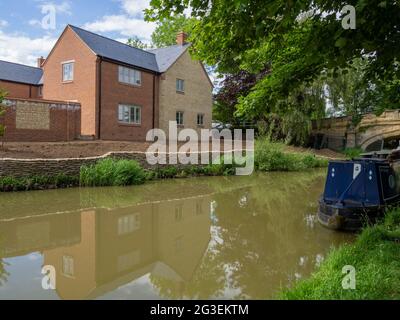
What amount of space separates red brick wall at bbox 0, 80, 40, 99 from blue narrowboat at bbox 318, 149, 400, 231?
2612 cm

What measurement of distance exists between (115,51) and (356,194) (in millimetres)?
20467

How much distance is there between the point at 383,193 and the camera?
859 centimetres

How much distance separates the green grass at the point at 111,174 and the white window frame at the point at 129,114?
30.6 ft

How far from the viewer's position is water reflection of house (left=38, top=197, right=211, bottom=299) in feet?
17.5

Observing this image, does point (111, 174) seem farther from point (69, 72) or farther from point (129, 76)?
point (69, 72)

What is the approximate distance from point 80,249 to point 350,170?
6.37 metres

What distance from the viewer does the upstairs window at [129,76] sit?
2420 cm

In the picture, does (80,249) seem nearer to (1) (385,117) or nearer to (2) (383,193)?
(2) (383,193)

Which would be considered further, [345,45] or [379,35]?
[379,35]

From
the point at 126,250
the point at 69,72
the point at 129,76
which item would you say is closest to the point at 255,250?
the point at 126,250

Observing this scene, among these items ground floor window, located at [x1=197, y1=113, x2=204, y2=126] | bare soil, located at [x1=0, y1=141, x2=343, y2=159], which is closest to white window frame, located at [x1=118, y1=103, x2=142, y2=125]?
bare soil, located at [x1=0, y1=141, x2=343, y2=159]

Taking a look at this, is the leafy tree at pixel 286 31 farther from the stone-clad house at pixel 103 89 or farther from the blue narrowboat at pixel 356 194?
the stone-clad house at pixel 103 89
